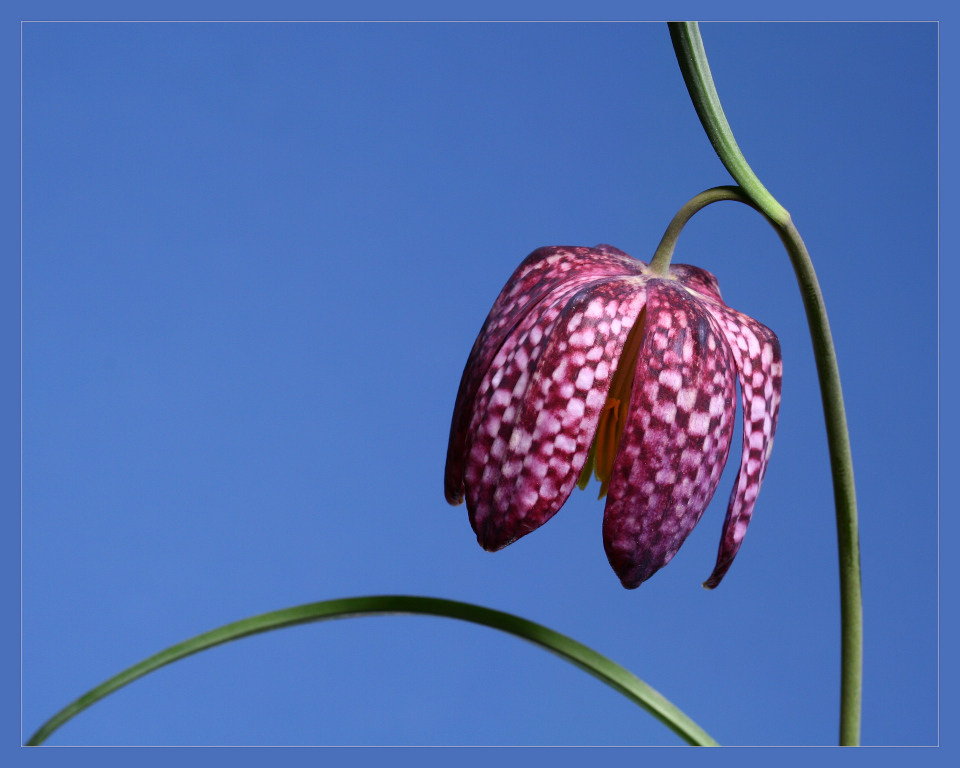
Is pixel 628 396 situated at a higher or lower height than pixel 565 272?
lower

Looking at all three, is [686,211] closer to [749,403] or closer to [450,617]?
[749,403]

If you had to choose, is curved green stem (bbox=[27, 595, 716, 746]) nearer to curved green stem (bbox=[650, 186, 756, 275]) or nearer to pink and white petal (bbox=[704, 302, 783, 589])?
pink and white petal (bbox=[704, 302, 783, 589])

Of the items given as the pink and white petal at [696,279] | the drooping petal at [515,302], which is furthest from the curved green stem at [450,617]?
the pink and white petal at [696,279]

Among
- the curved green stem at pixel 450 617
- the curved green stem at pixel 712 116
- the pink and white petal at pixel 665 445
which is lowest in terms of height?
the curved green stem at pixel 450 617

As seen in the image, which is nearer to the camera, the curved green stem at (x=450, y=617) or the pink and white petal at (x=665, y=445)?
the pink and white petal at (x=665, y=445)

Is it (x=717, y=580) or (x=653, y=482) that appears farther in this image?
(x=717, y=580)

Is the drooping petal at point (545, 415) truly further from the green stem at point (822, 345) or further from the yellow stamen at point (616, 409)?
the green stem at point (822, 345)

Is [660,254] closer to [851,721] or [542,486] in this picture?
[542,486]

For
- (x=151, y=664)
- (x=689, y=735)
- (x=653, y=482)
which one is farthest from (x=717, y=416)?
(x=151, y=664)
